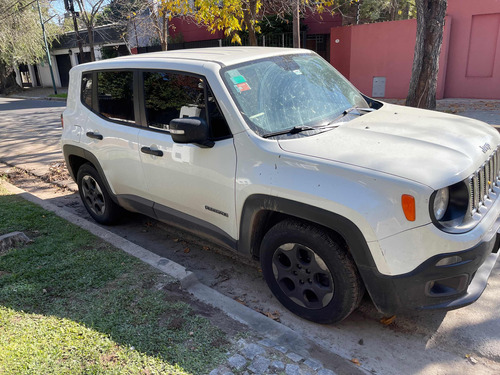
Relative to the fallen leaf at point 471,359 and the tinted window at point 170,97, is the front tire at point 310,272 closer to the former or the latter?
the fallen leaf at point 471,359

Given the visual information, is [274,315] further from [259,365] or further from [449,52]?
[449,52]

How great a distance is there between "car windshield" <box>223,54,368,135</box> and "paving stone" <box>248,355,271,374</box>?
61.4 inches


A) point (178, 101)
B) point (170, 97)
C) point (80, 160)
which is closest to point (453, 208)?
point (178, 101)

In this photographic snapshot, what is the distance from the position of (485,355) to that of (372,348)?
73 centimetres

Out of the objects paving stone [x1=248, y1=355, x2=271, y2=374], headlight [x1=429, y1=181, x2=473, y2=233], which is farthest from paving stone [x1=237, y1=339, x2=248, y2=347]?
headlight [x1=429, y1=181, x2=473, y2=233]

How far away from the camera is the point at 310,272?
2881 millimetres

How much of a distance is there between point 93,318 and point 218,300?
0.93 metres

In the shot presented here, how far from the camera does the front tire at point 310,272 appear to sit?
270cm

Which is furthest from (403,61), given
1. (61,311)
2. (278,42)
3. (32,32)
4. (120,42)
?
(32,32)

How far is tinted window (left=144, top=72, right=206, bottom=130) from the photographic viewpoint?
344cm

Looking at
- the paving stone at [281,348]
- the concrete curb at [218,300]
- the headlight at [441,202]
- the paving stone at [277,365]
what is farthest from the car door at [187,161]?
the headlight at [441,202]

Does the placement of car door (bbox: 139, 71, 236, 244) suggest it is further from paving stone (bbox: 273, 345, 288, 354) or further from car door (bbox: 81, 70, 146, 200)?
paving stone (bbox: 273, 345, 288, 354)

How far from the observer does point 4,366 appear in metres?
2.49

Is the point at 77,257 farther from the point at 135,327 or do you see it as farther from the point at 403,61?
the point at 403,61
